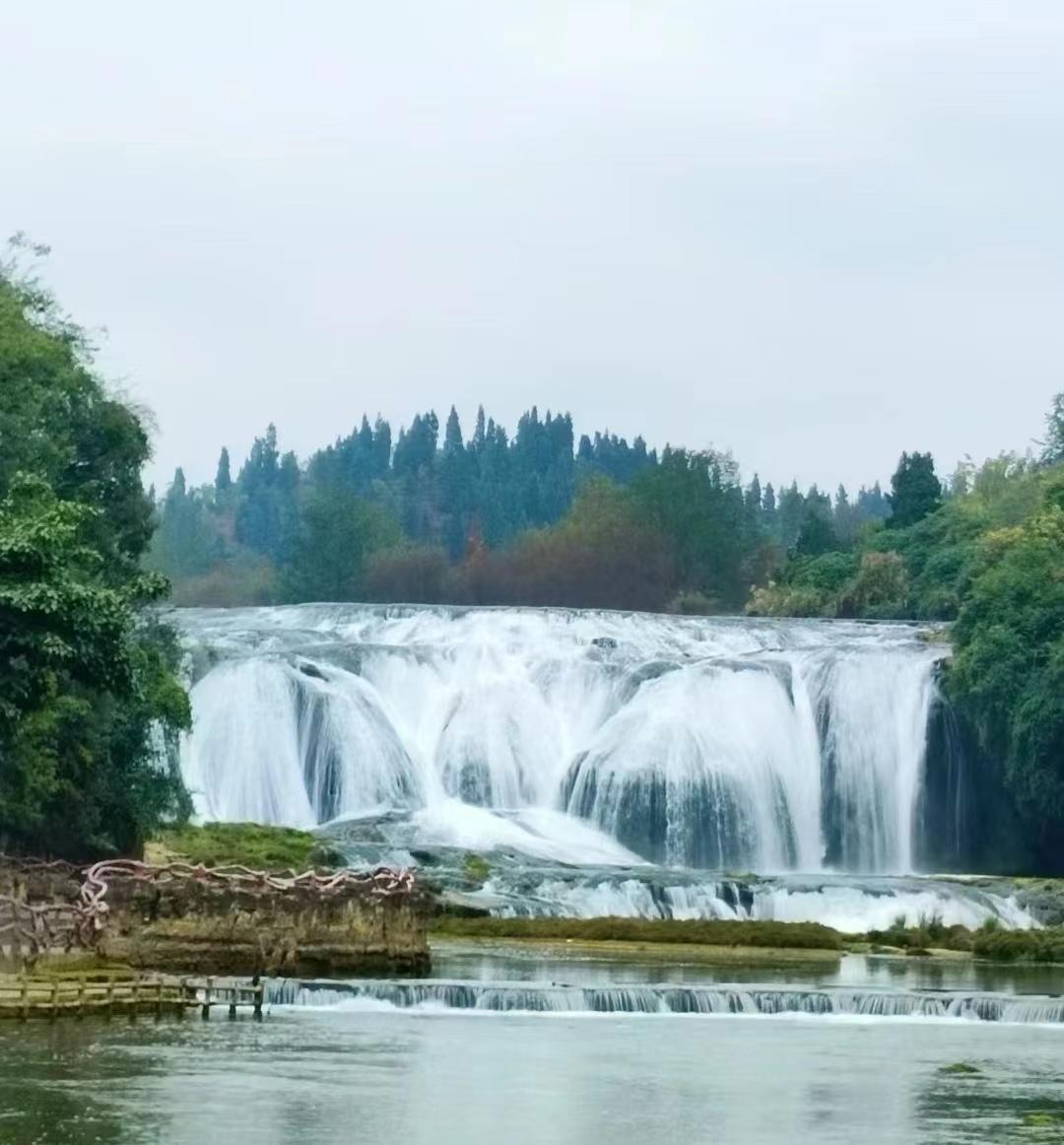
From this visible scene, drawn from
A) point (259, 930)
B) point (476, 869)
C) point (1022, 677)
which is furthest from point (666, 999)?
point (1022, 677)

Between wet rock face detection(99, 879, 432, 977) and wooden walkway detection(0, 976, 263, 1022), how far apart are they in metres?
2.42

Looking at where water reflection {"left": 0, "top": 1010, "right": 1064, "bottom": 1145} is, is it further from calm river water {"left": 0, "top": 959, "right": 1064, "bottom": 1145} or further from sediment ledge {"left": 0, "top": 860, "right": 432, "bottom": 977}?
sediment ledge {"left": 0, "top": 860, "right": 432, "bottom": 977}

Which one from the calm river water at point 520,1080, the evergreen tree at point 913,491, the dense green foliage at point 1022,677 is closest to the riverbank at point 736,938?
the calm river water at point 520,1080

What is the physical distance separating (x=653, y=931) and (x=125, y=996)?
21.6m

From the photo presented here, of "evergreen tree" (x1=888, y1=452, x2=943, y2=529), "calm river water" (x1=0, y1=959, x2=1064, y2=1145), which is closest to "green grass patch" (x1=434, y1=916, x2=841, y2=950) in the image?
"calm river water" (x1=0, y1=959, x2=1064, y2=1145)

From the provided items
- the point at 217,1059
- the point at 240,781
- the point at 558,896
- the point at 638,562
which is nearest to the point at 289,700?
the point at 240,781

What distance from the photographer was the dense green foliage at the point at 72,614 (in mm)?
49219

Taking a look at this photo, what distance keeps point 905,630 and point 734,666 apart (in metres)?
9.98

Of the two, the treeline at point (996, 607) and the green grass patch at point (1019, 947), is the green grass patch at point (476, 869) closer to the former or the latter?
the green grass patch at point (1019, 947)

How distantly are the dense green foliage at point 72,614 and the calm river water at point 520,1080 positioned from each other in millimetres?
8212

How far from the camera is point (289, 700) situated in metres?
83.8

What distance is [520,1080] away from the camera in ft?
124

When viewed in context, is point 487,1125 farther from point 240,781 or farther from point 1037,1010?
point 240,781

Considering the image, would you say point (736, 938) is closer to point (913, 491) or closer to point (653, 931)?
point (653, 931)
